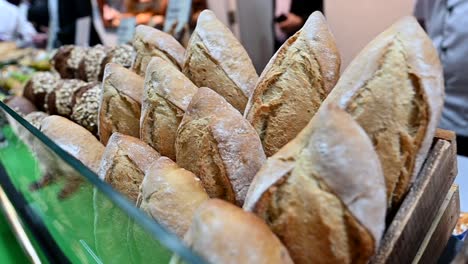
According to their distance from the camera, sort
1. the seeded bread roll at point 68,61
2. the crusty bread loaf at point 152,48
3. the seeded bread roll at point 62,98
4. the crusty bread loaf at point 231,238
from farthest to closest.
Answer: the seeded bread roll at point 68,61 → the seeded bread roll at point 62,98 → the crusty bread loaf at point 152,48 → the crusty bread loaf at point 231,238

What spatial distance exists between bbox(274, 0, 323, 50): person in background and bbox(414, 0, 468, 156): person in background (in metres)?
1.17

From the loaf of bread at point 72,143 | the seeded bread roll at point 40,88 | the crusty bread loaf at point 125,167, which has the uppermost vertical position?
the crusty bread loaf at point 125,167

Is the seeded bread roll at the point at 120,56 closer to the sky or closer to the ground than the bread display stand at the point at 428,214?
closer to the ground

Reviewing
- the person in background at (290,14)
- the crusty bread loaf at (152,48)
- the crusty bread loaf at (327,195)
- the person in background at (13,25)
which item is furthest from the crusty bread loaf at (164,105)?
the person in background at (13,25)

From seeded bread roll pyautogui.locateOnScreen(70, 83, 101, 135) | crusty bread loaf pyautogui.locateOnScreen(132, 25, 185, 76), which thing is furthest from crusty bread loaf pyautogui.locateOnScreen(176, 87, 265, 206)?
seeded bread roll pyautogui.locateOnScreen(70, 83, 101, 135)

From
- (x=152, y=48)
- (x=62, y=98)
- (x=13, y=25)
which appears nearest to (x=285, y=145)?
(x=152, y=48)

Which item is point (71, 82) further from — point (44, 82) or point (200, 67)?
point (200, 67)

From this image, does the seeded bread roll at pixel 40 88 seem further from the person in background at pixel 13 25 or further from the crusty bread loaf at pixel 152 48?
the person in background at pixel 13 25

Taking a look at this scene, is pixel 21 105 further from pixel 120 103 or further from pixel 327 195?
pixel 327 195

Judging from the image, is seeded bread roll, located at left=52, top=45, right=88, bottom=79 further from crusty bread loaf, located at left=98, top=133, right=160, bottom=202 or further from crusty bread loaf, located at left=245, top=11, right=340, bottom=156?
crusty bread loaf, located at left=245, top=11, right=340, bottom=156

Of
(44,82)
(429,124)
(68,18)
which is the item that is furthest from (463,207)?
(68,18)

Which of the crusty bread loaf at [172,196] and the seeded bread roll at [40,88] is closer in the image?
the crusty bread loaf at [172,196]

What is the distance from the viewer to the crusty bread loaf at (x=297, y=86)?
2.82ft

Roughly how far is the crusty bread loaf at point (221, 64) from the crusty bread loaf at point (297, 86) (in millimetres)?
129
